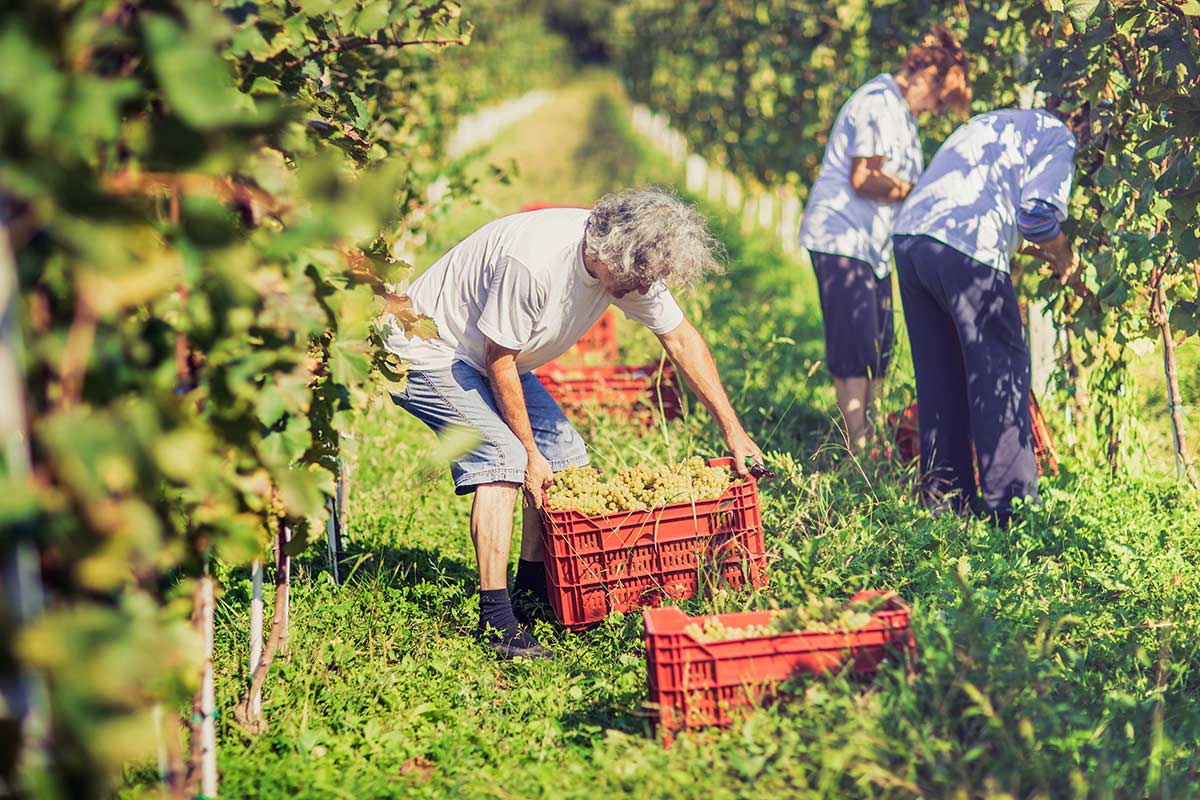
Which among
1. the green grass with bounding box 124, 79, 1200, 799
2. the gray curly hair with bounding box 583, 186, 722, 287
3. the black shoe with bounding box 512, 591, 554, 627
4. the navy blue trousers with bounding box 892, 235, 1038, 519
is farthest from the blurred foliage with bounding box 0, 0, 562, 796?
the navy blue trousers with bounding box 892, 235, 1038, 519

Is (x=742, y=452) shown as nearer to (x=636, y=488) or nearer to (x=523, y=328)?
(x=636, y=488)

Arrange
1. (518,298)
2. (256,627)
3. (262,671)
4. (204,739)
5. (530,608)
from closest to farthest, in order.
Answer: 1. (204,739)
2. (262,671)
3. (256,627)
4. (518,298)
5. (530,608)

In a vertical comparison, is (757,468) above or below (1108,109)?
below

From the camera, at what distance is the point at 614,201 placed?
3037mm

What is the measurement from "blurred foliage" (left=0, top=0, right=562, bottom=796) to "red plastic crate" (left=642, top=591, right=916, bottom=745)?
0.87 meters

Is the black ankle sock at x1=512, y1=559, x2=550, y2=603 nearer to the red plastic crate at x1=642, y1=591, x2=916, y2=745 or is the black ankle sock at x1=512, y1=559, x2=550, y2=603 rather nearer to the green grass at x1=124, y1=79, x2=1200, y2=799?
the green grass at x1=124, y1=79, x2=1200, y2=799

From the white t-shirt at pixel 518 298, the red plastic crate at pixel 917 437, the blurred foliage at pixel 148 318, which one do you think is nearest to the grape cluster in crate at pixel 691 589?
the white t-shirt at pixel 518 298

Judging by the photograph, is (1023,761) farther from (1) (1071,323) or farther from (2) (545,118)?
(2) (545,118)

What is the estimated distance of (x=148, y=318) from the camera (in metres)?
1.93

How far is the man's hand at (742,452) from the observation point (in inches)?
130

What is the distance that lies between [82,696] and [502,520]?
73.8 inches

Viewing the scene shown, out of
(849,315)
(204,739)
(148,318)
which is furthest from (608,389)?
(148,318)

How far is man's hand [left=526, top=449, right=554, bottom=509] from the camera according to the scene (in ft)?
10.7

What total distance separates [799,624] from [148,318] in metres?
1.56
